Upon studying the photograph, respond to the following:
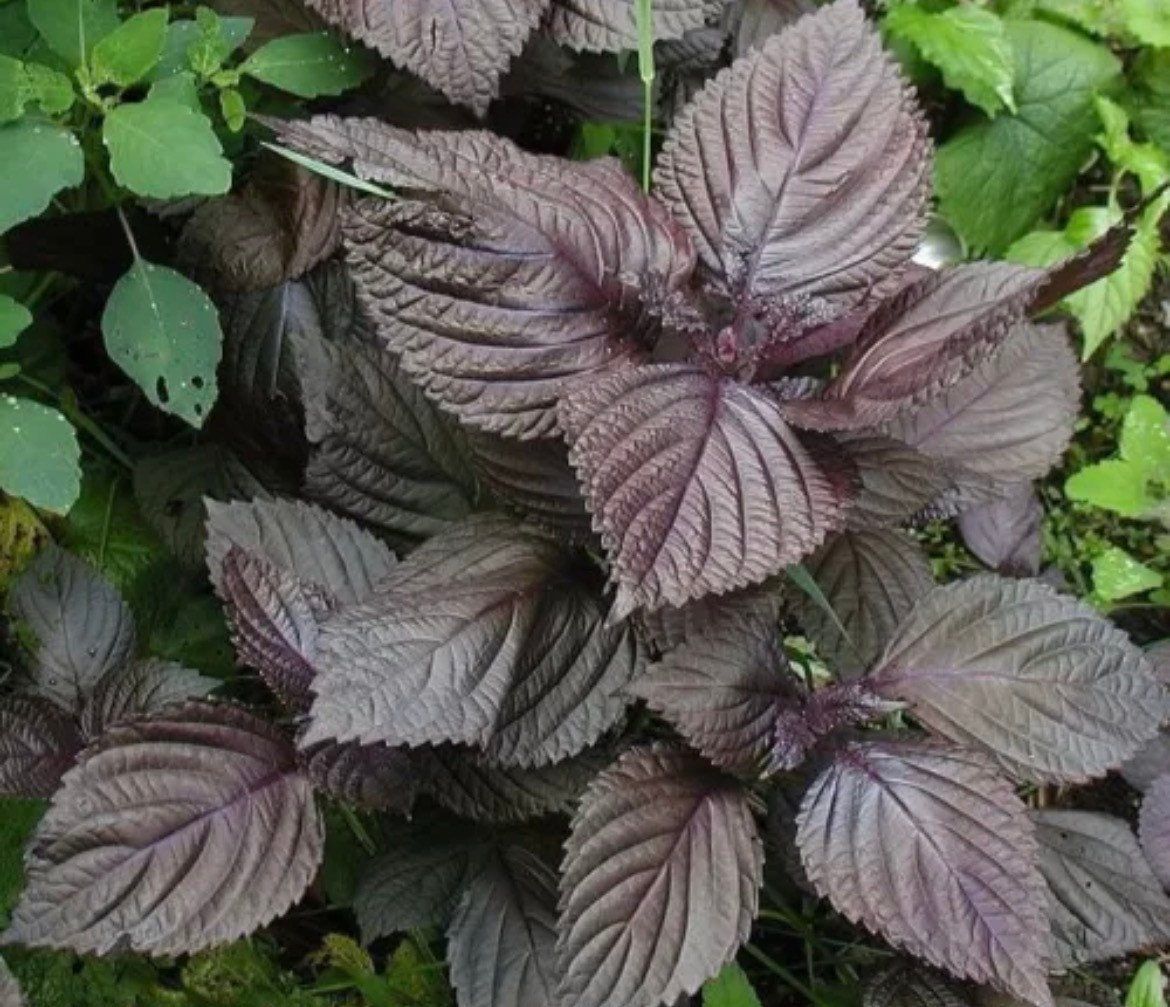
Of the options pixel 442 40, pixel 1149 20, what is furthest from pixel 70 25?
pixel 1149 20

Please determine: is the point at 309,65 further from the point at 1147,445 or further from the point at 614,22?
the point at 1147,445

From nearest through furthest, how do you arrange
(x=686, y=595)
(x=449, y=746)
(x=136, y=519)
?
(x=686, y=595) < (x=449, y=746) < (x=136, y=519)

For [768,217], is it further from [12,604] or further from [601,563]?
[12,604]

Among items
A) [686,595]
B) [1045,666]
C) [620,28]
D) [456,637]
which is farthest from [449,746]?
[620,28]

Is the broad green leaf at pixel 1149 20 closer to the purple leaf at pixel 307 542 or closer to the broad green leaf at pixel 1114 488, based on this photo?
the broad green leaf at pixel 1114 488

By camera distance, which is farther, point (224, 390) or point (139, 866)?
point (224, 390)

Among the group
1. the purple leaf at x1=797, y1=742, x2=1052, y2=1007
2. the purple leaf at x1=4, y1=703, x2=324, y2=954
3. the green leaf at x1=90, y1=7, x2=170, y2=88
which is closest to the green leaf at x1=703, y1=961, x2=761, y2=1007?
the purple leaf at x1=797, y1=742, x2=1052, y2=1007
